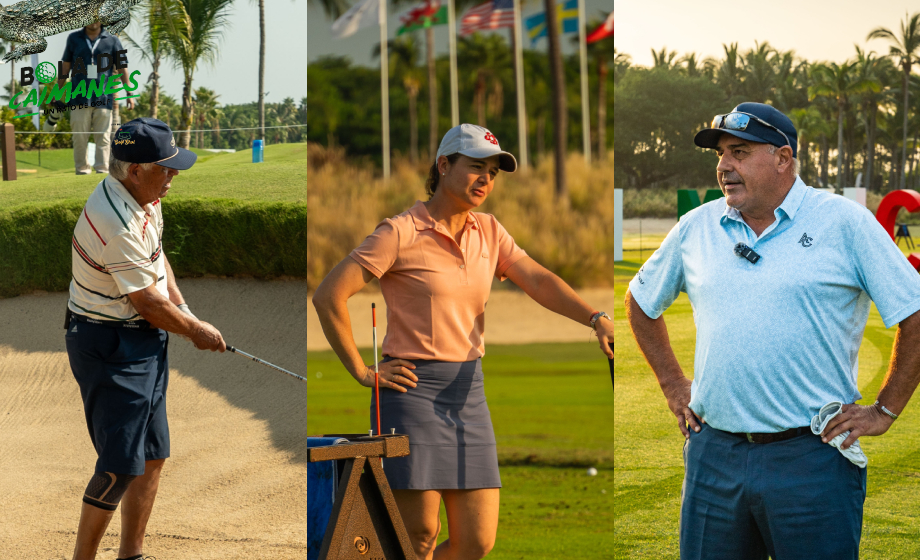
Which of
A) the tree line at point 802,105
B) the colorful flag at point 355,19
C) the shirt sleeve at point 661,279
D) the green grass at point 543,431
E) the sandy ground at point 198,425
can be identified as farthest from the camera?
the tree line at point 802,105

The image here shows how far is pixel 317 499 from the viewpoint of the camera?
10.1 ft

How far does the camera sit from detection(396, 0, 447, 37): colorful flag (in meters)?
3.57

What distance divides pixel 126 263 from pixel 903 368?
2262 millimetres

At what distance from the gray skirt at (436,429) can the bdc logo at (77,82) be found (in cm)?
508

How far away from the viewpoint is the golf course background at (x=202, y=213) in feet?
24.3

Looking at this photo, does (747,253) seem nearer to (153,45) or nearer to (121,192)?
(121,192)

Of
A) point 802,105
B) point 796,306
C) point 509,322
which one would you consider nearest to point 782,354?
point 796,306

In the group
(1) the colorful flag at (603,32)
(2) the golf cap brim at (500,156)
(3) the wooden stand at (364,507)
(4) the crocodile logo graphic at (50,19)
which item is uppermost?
(4) the crocodile logo graphic at (50,19)

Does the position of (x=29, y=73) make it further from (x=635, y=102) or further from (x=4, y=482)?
(x=635, y=102)

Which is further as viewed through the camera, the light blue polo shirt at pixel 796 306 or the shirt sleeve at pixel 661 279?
the shirt sleeve at pixel 661 279

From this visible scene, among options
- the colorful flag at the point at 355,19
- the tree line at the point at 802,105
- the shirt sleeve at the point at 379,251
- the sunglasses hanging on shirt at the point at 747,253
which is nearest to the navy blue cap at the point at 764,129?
the sunglasses hanging on shirt at the point at 747,253

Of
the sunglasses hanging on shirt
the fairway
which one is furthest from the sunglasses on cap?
the fairway

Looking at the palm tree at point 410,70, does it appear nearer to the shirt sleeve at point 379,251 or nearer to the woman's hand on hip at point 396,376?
the shirt sleeve at point 379,251

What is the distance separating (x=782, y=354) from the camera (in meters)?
2.19
